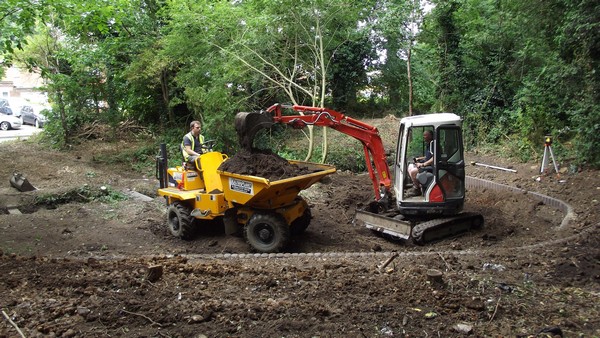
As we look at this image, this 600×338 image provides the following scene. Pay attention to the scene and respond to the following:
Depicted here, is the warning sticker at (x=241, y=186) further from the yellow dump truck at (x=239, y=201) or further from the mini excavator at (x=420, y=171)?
the mini excavator at (x=420, y=171)

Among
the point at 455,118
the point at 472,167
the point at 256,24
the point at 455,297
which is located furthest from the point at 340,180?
the point at 455,297

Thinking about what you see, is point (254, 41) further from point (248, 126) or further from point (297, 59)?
point (248, 126)

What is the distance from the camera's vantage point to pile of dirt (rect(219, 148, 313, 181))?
22.6 feet

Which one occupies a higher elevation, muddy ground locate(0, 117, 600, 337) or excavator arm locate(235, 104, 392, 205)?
excavator arm locate(235, 104, 392, 205)

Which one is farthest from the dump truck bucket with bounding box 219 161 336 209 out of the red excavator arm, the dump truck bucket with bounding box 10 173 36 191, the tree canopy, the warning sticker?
the dump truck bucket with bounding box 10 173 36 191

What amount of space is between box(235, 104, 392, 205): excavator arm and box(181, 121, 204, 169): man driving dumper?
3.67 feet

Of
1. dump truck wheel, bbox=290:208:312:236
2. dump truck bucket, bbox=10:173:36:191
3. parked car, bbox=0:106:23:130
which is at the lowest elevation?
dump truck wheel, bbox=290:208:312:236

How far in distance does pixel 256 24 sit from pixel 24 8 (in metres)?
6.08

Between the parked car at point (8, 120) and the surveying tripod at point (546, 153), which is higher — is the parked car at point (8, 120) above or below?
above

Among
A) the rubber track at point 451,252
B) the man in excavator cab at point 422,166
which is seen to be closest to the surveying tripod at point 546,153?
the rubber track at point 451,252

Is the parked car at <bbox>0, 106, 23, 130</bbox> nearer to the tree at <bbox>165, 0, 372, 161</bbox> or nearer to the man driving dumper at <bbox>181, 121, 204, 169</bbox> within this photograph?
the tree at <bbox>165, 0, 372, 161</bbox>

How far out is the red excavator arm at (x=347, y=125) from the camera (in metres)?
7.92

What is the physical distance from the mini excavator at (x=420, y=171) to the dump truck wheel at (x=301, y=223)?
117 centimetres

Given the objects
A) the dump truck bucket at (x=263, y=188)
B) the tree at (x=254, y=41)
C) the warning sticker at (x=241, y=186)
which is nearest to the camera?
the dump truck bucket at (x=263, y=188)
